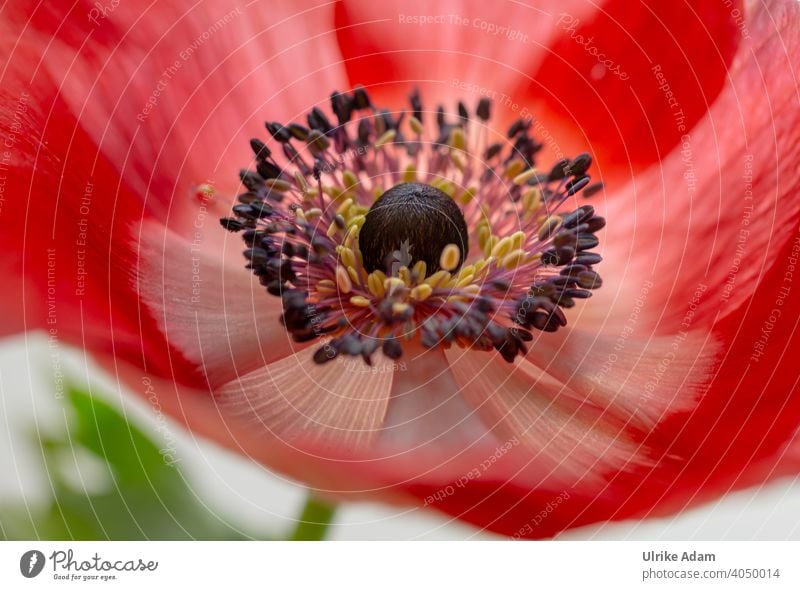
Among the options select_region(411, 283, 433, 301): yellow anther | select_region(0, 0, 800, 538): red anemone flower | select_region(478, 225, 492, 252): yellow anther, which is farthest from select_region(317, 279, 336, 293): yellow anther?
select_region(478, 225, 492, 252): yellow anther

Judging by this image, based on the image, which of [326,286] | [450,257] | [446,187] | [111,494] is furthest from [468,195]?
[111,494]

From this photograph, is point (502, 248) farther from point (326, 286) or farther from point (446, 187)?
point (326, 286)

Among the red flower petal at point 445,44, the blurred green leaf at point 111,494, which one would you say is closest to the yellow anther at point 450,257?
the red flower petal at point 445,44

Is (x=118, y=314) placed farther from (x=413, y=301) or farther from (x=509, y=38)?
(x=509, y=38)

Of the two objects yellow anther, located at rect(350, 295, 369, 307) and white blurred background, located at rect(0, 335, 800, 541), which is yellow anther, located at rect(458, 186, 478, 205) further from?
white blurred background, located at rect(0, 335, 800, 541)
